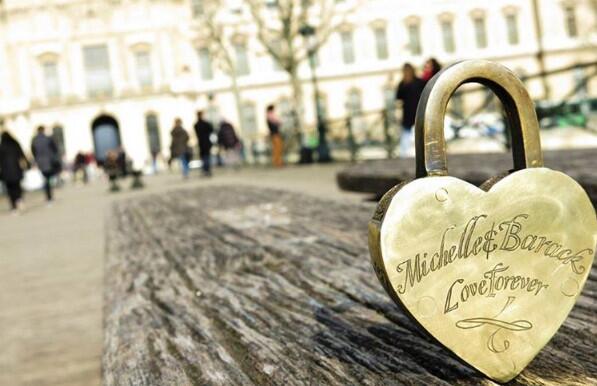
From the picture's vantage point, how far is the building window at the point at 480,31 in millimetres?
42469

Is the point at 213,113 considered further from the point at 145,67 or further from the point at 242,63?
the point at 145,67

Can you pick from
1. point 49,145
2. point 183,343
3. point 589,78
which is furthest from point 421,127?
point 49,145

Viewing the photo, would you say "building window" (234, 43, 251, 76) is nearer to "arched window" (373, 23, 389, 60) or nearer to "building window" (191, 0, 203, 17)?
"building window" (191, 0, 203, 17)

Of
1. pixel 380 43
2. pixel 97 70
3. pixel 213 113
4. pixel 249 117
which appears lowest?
pixel 249 117

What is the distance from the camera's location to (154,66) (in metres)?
39.0

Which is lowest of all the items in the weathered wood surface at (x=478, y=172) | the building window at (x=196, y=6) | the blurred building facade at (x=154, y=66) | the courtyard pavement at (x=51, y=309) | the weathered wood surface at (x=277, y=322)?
the courtyard pavement at (x=51, y=309)

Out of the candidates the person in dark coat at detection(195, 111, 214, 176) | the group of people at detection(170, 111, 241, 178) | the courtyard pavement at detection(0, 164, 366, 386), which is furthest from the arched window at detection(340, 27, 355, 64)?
the courtyard pavement at detection(0, 164, 366, 386)

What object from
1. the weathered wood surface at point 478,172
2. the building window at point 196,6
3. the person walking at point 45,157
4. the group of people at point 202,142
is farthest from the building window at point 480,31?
the weathered wood surface at point 478,172

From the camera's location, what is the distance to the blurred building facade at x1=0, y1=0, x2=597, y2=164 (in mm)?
38562

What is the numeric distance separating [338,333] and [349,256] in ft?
2.44

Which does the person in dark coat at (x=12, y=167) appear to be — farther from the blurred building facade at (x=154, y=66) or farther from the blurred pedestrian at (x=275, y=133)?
the blurred building facade at (x=154, y=66)

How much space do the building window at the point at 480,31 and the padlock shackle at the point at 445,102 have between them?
43536 mm

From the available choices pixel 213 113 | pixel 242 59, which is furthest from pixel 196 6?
pixel 213 113

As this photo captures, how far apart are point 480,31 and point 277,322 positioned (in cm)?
4358
